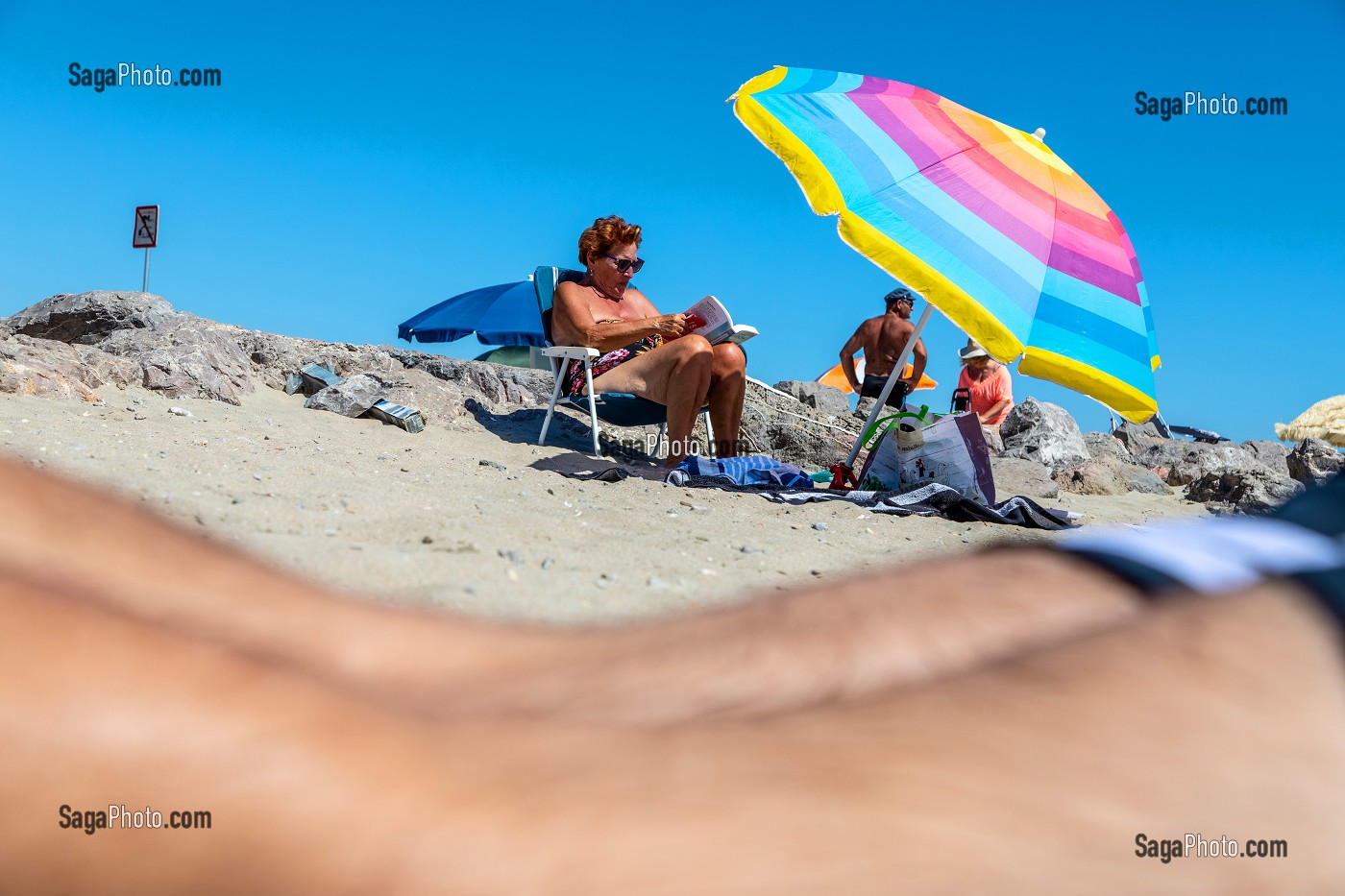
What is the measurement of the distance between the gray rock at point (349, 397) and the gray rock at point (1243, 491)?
5.44 m

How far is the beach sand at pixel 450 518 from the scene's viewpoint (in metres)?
2.48

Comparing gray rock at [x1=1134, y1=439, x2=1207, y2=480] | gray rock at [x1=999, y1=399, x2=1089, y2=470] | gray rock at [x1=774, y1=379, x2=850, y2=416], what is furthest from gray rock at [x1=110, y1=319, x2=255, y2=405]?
gray rock at [x1=1134, y1=439, x2=1207, y2=480]

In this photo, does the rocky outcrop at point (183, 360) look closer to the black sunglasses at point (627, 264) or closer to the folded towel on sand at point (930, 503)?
the black sunglasses at point (627, 264)

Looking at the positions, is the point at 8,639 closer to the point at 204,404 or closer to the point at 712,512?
the point at 712,512

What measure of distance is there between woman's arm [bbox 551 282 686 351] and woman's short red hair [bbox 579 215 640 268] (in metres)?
0.42

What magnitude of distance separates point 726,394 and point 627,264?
1321mm

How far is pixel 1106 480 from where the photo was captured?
739cm

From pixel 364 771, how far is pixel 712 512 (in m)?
3.86

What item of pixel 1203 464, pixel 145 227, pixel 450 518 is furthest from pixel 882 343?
pixel 145 227

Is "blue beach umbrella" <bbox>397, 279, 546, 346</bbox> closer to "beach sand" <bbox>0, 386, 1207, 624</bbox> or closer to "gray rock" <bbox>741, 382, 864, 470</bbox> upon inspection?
"gray rock" <bbox>741, 382, 864, 470</bbox>

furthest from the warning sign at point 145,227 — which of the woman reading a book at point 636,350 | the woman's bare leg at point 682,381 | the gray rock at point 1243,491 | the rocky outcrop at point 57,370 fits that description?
the gray rock at point 1243,491

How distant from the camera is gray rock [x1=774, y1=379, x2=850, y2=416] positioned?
885 centimetres

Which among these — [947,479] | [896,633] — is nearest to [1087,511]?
[947,479]

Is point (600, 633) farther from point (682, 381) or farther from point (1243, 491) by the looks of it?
point (1243, 491)
